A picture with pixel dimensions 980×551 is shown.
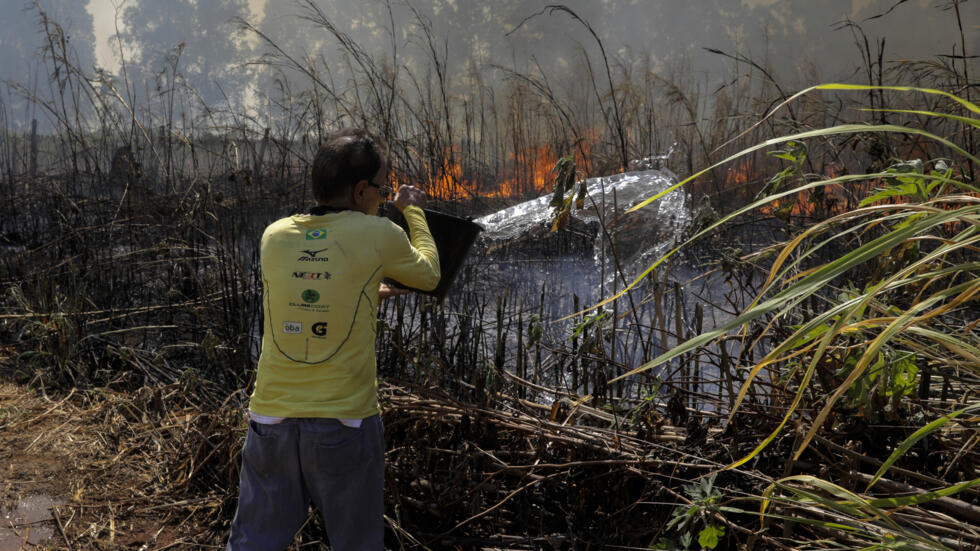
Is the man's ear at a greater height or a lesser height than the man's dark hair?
lesser

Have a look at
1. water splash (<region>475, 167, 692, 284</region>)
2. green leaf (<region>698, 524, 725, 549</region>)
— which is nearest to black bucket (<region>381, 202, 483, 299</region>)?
green leaf (<region>698, 524, 725, 549</region>)

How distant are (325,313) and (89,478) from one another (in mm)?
1336

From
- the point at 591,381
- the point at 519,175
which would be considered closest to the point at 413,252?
the point at 591,381

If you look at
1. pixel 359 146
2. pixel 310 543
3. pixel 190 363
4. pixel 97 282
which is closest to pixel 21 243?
pixel 97 282

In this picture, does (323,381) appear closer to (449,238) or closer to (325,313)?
(325,313)

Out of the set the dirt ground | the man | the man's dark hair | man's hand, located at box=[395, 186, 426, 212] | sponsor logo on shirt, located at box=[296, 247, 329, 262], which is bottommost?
the dirt ground

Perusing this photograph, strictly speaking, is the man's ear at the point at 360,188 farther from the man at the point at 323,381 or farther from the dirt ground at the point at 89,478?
the dirt ground at the point at 89,478

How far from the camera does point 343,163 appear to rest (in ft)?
4.50

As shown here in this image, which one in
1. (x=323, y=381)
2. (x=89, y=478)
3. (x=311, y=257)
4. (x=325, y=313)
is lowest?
(x=89, y=478)

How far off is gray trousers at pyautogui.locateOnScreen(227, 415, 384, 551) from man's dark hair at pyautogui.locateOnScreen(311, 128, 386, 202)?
435 millimetres

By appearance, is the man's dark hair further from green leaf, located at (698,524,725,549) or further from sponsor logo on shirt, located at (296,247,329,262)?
green leaf, located at (698,524,725,549)

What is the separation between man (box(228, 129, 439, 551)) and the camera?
129cm

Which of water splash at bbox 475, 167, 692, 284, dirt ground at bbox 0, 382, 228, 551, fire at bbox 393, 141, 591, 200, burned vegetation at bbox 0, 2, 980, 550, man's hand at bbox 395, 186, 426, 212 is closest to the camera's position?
burned vegetation at bbox 0, 2, 980, 550

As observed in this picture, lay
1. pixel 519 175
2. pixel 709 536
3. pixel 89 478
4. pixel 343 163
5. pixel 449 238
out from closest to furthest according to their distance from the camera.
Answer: pixel 709 536, pixel 343 163, pixel 449 238, pixel 89 478, pixel 519 175
